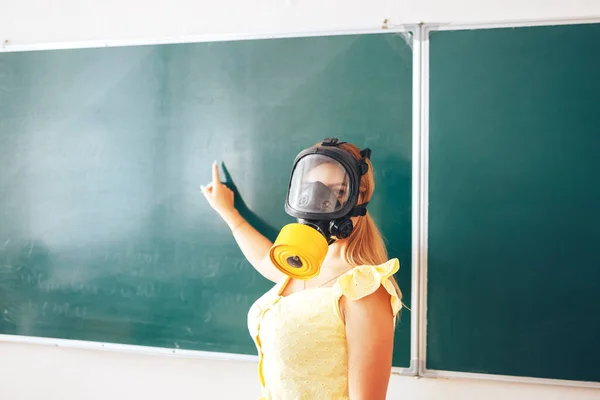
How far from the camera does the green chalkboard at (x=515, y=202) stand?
1.59 m

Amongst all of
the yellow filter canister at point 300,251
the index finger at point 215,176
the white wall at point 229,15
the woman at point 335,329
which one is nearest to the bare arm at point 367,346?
the woman at point 335,329

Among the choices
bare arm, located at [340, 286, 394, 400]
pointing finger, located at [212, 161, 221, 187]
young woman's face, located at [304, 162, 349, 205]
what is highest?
pointing finger, located at [212, 161, 221, 187]

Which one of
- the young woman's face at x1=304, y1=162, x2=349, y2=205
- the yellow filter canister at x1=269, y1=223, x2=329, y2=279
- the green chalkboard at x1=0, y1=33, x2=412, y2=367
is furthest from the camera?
the green chalkboard at x1=0, y1=33, x2=412, y2=367

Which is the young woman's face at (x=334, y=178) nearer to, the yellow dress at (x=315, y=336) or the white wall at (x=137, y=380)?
the yellow dress at (x=315, y=336)

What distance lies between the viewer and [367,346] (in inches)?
45.9

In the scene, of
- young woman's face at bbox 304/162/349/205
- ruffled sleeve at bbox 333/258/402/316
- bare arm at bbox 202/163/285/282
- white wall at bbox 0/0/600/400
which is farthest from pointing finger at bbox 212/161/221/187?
ruffled sleeve at bbox 333/258/402/316

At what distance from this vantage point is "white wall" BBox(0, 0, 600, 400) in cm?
167

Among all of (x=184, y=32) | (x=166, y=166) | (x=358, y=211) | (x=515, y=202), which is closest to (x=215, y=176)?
(x=166, y=166)

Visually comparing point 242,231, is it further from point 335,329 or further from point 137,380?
point 137,380

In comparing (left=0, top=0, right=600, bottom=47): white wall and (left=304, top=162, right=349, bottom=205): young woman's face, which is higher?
(left=0, top=0, right=600, bottom=47): white wall

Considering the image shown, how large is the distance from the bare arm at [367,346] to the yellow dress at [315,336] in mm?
26

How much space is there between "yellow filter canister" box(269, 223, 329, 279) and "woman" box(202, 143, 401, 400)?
0.09 m

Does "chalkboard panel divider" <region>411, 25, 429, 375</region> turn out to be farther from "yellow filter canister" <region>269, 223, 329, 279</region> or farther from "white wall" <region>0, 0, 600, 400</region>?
"yellow filter canister" <region>269, 223, 329, 279</region>

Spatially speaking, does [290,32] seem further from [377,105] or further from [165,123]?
[165,123]
